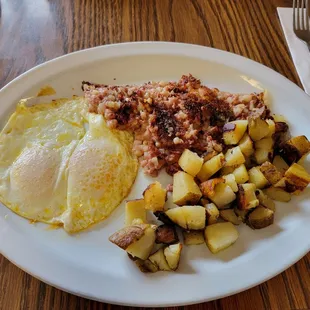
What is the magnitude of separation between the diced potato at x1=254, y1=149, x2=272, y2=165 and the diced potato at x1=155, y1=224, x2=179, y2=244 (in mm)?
511

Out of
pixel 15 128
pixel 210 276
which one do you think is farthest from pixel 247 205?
pixel 15 128

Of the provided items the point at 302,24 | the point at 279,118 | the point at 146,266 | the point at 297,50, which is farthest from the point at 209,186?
the point at 302,24

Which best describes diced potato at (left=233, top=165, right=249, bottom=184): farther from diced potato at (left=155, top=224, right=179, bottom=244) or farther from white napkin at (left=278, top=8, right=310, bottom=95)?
white napkin at (left=278, top=8, right=310, bottom=95)

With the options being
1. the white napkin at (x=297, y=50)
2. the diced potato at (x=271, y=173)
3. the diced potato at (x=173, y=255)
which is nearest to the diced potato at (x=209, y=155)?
the diced potato at (x=271, y=173)

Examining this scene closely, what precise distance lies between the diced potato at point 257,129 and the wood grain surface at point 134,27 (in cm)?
67

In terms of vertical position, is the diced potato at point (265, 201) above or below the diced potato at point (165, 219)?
below

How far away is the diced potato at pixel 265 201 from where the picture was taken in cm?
157

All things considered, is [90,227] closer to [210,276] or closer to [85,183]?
[85,183]

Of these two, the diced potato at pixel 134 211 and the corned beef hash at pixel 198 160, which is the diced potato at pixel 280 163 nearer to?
the corned beef hash at pixel 198 160

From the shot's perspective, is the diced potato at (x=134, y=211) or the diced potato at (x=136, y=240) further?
the diced potato at (x=134, y=211)

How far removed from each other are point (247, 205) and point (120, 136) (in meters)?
0.71

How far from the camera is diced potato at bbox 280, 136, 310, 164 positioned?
1676 mm

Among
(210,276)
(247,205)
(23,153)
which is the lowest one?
(210,276)

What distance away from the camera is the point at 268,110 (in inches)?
74.3
